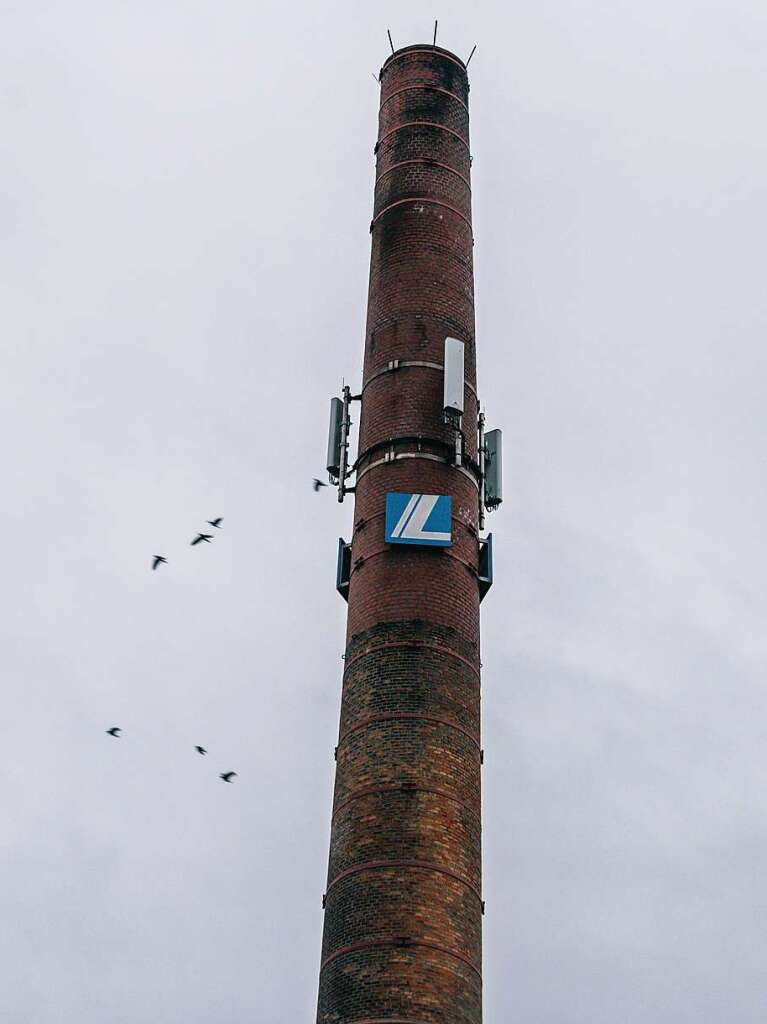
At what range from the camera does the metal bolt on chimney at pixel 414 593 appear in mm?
27812

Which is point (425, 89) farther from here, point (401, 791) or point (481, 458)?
point (401, 791)

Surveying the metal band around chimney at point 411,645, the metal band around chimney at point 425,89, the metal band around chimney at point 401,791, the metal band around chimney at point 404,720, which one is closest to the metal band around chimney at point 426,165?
the metal band around chimney at point 425,89

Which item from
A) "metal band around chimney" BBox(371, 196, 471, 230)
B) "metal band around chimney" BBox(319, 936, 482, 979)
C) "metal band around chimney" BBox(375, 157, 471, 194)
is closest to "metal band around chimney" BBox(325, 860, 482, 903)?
"metal band around chimney" BBox(319, 936, 482, 979)

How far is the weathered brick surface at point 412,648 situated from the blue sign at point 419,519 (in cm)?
24

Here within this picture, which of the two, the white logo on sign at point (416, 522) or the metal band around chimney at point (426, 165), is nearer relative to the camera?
the white logo on sign at point (416, 522)

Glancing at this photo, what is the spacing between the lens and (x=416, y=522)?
31.7 meters

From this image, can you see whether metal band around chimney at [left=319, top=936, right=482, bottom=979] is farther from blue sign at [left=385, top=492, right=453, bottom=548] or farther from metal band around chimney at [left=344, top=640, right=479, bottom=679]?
blue sign at [left=385, top=492, right=453, bottom=548]

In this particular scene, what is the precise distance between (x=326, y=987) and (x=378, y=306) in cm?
1521

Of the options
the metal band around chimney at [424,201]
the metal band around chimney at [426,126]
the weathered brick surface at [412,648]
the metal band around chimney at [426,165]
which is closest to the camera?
the weathered brick surface at [412,648]

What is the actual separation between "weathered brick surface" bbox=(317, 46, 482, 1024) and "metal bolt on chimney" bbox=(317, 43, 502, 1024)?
0.04m

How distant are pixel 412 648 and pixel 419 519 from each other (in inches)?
112

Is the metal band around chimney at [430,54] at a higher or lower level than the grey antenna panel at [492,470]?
higher

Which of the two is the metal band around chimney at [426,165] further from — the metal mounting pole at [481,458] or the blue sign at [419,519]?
the blue sign at [419,519]

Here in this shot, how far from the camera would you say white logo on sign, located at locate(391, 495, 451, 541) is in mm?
31547
